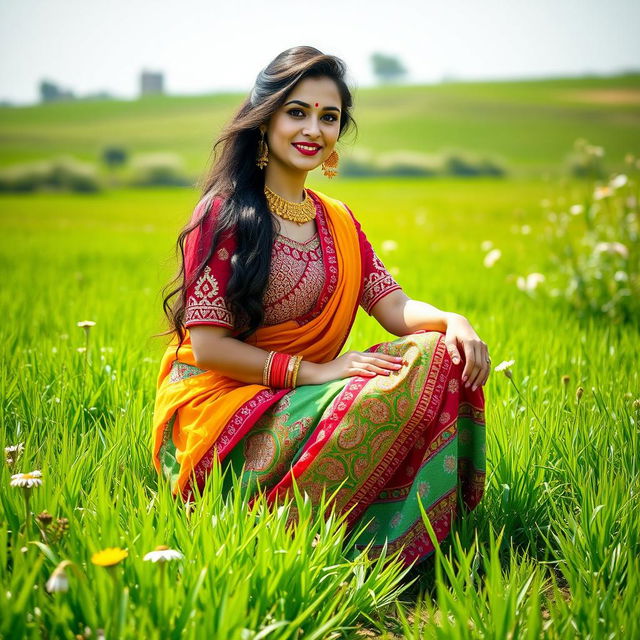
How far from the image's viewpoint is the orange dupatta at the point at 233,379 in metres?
2.24

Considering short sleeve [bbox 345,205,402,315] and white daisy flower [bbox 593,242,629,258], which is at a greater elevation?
short sleeve [bbox 345,205,402,315]

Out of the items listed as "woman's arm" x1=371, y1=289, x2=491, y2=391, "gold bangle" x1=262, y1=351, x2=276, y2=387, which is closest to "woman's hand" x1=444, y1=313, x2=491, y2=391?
"woman's arm" x1=371, y1=289, x2=491, y2=391

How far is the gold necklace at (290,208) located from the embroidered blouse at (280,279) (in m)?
0.05

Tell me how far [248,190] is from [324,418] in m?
0.79

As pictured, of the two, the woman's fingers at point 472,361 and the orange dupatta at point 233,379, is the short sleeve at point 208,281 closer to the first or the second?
the orange dupatta at point 233,379

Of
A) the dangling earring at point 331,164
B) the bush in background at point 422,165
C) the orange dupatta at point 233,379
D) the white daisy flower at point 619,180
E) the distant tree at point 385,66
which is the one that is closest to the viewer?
the orange dupatta at point 233,379

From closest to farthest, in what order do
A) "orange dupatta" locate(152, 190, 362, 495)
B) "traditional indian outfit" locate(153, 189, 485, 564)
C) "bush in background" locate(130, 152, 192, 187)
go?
"traditional indian outfit" locate(153, 189, 485, 564), "orange dupatta" locate(152, 190, 362, 495), "bush in background" locate(130, 152, 192, 187)

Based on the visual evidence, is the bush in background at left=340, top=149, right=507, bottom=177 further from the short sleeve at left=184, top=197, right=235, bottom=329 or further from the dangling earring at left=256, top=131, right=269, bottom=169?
the short sleeve at left=184, top=197, right=235, bottom=329

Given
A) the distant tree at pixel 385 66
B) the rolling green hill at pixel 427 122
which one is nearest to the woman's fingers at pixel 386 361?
the rolling green hill at pixel 427 122

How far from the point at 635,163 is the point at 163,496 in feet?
11.9

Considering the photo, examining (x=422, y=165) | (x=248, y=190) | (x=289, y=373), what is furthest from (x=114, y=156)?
(x=289, y=373)

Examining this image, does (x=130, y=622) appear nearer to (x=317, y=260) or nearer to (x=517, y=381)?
(x=317, y=260)

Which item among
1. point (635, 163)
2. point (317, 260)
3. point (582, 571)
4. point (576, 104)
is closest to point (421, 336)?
point (317, 260)

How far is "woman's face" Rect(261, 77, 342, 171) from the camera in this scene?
2412 millimetres
